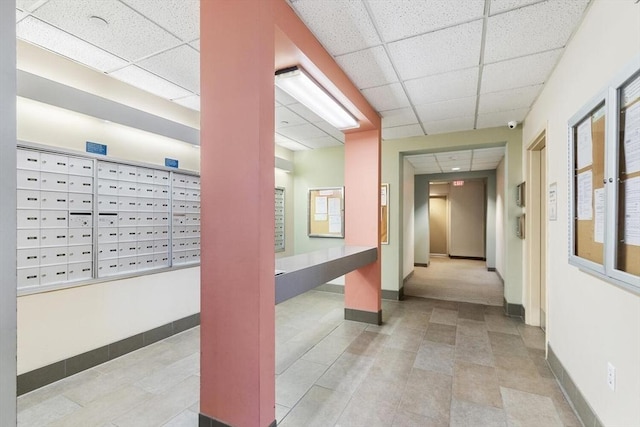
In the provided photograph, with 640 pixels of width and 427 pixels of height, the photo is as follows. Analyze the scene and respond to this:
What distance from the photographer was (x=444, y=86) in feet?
9.35

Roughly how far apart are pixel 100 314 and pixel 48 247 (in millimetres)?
729

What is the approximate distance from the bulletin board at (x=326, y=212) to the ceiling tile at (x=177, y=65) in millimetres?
2855

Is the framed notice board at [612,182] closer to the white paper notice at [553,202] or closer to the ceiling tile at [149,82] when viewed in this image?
the white paper notice at [553,202]

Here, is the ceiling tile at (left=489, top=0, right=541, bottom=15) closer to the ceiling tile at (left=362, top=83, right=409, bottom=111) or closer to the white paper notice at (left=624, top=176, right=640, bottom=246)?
the ceiling tile at (left=362, top=83, right=409, bottom=111)

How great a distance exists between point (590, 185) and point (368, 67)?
1807 millimetres

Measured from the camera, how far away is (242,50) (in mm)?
1599

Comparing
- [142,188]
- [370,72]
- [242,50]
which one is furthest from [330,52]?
[142,188]

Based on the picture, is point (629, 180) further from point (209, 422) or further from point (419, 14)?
point (209, 422)

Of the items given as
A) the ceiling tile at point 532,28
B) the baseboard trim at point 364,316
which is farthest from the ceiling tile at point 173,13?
the baseboard trim at point 364,316

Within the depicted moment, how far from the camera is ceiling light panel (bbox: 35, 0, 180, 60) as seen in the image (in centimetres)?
180

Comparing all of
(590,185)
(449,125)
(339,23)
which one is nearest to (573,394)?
(590,185)

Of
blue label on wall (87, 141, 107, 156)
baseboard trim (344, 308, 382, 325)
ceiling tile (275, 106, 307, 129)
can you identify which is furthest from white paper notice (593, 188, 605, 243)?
blue label on wall (87, 141, 107, 156)

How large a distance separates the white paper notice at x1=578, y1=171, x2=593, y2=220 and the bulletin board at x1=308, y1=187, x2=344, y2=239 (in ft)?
11.1

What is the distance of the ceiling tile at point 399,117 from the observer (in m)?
3.51
